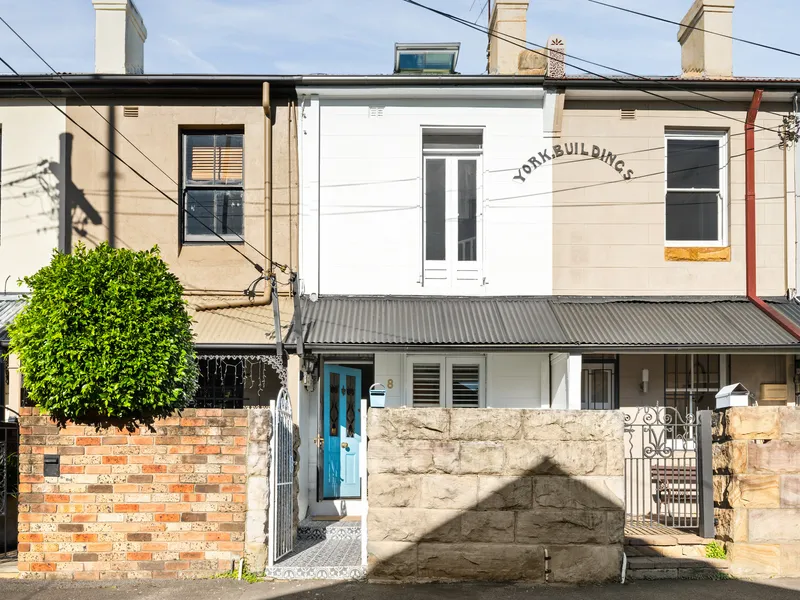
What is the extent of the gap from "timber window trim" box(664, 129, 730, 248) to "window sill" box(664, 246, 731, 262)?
21cm

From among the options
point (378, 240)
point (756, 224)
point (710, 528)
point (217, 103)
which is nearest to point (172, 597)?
point (710, 528)

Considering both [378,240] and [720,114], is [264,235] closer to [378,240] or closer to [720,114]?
[378,240]

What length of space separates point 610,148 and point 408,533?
23.3ft

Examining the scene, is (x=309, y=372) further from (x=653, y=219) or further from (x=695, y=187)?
(x=695, y=187)

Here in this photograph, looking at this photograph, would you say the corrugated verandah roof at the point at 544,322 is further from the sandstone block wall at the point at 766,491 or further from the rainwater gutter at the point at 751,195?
the sandstone block wall at the point at 766,491

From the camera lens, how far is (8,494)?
9594 millimetres

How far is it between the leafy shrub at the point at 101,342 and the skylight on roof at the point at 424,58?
6783 millimetres

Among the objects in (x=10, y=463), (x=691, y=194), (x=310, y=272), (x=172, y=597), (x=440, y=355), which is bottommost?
(x=172, y=597)

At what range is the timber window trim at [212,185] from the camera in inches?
509

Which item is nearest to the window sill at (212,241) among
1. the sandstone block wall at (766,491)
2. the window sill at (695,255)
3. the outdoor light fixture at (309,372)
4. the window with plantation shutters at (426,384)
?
the outdoor light fixture at (309,372)

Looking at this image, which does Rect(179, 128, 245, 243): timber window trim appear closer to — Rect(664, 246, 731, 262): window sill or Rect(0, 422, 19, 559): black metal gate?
Rect(0, 422, 19, 559): black metal gate

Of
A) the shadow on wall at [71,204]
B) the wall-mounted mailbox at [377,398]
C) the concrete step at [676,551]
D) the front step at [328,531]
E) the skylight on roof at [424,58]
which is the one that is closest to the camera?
the wall-mounted mailbox at [377,398]

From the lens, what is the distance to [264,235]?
1263cm

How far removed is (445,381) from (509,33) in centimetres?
548
